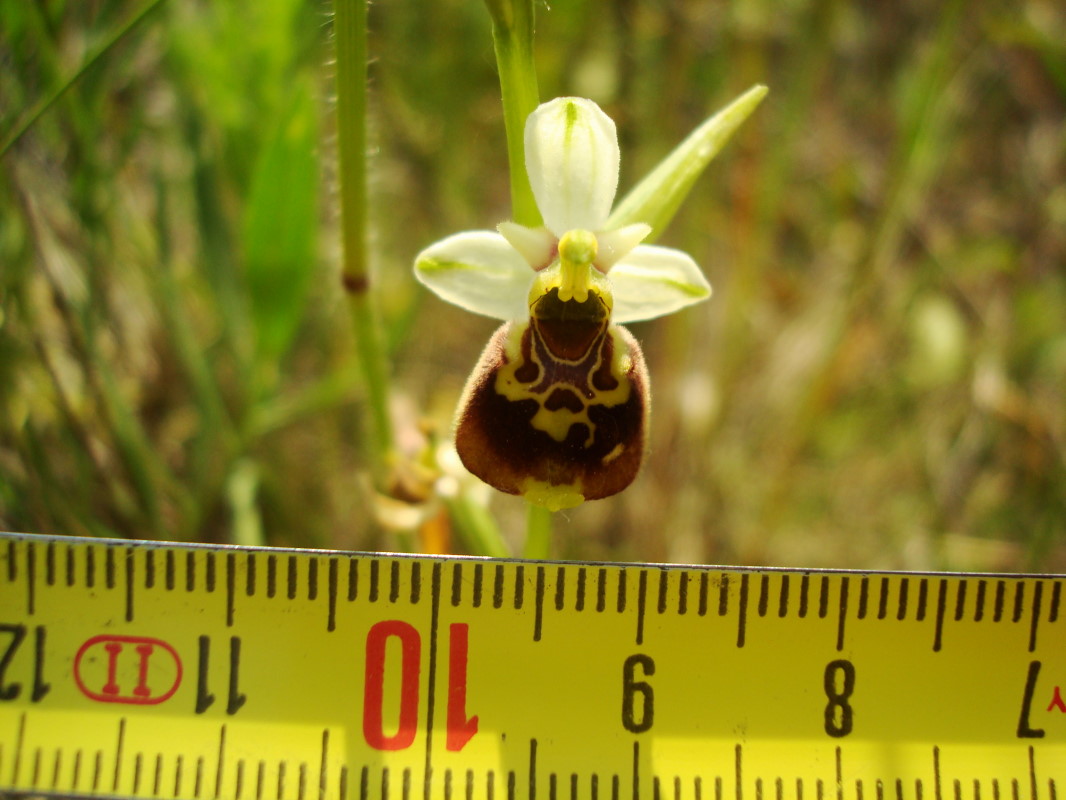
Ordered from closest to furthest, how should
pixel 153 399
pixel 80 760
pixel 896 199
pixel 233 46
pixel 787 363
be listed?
pixel 80 760 < pixel 233 46 < pixel 896 199 < pixel 153 399 < pixel 787 363

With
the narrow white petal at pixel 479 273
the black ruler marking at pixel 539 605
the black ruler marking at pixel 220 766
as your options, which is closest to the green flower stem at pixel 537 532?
the black ruler marking at pixel 539 605

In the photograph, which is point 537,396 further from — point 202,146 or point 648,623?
point 202,146

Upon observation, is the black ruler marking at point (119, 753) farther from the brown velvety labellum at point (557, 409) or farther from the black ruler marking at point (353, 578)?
the brown velvety labellum at point (557, 409)

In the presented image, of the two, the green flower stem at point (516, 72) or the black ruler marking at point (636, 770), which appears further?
the black ruler marking at point (636, 770)

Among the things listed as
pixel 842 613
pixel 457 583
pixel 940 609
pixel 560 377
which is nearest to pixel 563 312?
pixel 560 377

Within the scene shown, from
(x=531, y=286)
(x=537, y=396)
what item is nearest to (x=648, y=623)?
(x=537, y=396)

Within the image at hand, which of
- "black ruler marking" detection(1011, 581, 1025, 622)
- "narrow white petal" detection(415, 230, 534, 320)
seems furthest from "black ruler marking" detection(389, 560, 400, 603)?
"black ruler marking" detection(1011, 581, 1025, 622)
